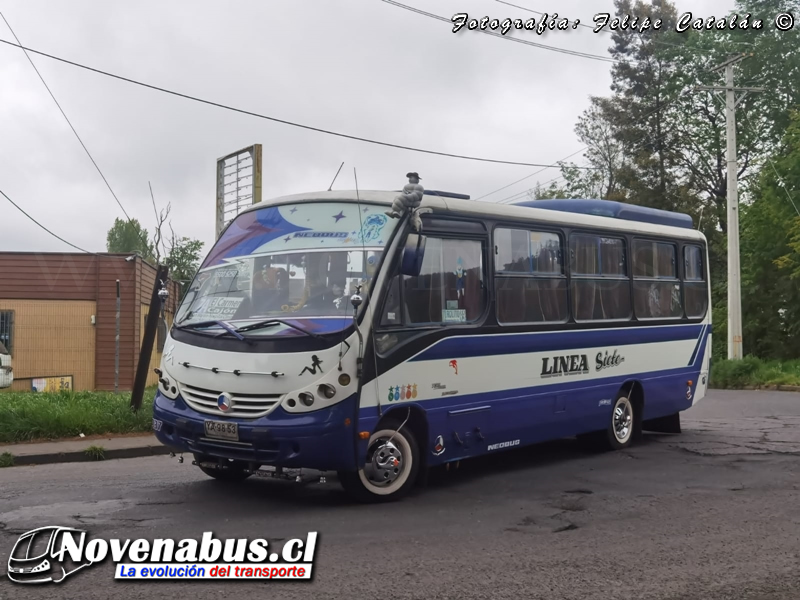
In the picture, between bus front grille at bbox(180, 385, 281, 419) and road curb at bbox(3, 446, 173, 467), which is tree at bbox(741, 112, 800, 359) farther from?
bus front grille at bbox(180, 385, 281, 419)

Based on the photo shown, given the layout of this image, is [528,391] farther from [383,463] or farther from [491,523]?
[491,523]

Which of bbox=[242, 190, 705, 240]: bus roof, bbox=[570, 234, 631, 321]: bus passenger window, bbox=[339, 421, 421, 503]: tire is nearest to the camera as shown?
bbox=[339, 421, 421, 503]: tire

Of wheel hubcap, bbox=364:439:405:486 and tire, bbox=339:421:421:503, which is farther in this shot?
wheel hubcap, bbox=364:439:405:486

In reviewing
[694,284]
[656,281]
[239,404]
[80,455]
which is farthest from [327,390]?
[694,284]

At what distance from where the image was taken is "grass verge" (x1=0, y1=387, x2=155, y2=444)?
1216 cm

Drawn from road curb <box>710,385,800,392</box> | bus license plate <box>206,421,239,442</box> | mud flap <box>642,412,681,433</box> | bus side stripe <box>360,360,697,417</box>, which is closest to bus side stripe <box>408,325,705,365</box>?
bus side stripe <box>360,360,697,417</box>

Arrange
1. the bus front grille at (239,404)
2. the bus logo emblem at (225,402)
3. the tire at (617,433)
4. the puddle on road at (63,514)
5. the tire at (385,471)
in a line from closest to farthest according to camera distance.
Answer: the puddle on road at (63,514), the bus front grille at (239,404), the bus logo emblem at (225,402), the tire at (385,471), the tire at (617,433)

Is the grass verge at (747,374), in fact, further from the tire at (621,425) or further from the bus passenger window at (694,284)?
the tire at (621,425)

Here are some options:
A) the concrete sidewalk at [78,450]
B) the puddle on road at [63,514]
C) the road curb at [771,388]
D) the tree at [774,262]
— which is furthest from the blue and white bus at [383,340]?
the tree at [774,262]

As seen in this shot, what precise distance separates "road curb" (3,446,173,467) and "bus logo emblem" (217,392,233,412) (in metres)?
4.18

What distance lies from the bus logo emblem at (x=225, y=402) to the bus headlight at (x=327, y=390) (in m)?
0.77

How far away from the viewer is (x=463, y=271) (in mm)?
9117

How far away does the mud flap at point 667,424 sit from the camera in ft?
44.1

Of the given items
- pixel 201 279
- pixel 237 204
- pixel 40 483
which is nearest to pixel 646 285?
pixel 201 279
